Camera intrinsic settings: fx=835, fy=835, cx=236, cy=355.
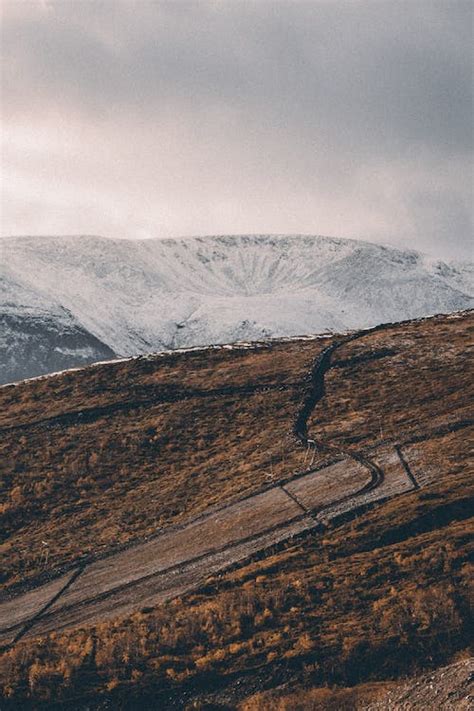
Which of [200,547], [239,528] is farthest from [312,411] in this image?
[200,547]

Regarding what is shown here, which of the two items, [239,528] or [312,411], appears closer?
[239,528]

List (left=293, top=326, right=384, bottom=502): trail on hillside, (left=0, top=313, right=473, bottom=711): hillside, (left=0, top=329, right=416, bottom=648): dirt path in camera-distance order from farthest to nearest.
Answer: (left=293, top=326, right=384, bottom=502): trail on hillside
(left=0, top=329, right=416, bottom=648): dirt path
(left=0, top=313, right=473, bottom=711): hillside

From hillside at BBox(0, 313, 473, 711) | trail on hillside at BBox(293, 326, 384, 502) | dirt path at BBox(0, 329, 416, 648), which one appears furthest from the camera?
trail on hillside at BBox(293, 326, 384, 502)

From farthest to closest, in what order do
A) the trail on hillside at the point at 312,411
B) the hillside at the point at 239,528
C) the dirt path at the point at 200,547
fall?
the trail on hillside at the point at 312,411 < the dirt path at the point at 200,547 < the hillside at the point at 239,528

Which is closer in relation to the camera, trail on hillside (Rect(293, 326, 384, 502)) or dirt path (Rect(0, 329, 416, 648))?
dirt path (Rect(0, 329, 416, 648))

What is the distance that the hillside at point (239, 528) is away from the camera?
26047 millimetres

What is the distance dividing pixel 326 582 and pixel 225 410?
2633cm

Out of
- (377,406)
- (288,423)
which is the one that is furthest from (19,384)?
(377,406)

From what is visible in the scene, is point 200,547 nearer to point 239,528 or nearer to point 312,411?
point 239,528

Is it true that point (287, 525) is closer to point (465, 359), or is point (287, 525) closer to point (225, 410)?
point (225, 410)

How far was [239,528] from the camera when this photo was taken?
120ft

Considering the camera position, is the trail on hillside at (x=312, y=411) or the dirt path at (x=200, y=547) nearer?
the dirt path at (x=200, y=547)

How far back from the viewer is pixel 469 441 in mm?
41938

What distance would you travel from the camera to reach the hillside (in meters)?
26.0
